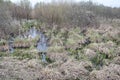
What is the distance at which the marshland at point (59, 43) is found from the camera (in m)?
6.22

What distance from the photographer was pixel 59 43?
961cm

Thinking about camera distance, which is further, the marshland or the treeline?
the treeline

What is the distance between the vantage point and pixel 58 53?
7.98 m

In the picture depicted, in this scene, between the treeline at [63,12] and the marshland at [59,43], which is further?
the treeline at [63,12]

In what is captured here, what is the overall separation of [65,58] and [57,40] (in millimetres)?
2388

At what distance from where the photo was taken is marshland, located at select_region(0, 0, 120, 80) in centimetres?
622

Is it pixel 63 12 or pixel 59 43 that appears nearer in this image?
pixel 59 43

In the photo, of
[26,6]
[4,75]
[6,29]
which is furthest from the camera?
[26,6]

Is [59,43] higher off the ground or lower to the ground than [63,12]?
lower

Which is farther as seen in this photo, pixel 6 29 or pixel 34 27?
pixel 34 27

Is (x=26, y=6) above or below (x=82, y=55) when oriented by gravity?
above

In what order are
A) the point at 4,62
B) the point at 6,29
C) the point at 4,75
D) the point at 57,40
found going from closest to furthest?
the point at 4,75
the point at 4,62
the point at 57,40
the point at 6,29

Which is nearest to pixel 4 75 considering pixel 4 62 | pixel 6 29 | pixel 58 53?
pixel 4 62

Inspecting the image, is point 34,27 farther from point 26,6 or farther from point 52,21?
point 26,6
